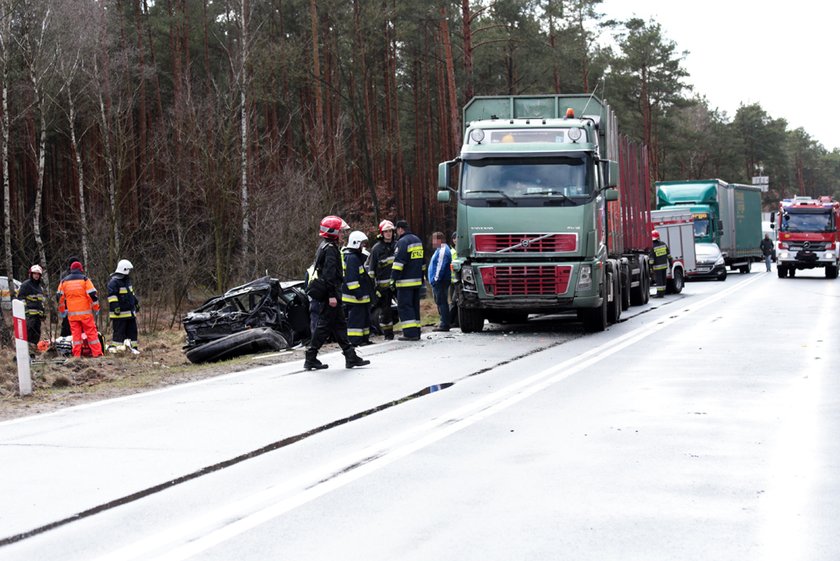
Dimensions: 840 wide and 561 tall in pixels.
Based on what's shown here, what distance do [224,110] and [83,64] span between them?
7560 millimetres

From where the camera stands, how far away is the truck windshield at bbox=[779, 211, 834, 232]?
41438 mm

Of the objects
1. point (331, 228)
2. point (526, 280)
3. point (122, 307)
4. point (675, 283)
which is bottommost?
point (675, 283)

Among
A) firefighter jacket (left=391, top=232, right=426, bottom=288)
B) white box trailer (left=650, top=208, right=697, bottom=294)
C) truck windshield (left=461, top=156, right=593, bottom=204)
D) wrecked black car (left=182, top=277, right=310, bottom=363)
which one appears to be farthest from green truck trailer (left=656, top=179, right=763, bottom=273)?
wrecked black car (left=182, top=277, right=310, bottom=363)

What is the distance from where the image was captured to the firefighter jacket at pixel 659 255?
3164 centimetres

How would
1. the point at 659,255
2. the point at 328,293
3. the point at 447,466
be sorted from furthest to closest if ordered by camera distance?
the point at 659,255 < the point at 328,293 < the point at 447,466

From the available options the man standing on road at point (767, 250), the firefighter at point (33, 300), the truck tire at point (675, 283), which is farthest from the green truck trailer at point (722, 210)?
the firefighter at point (33, 300)

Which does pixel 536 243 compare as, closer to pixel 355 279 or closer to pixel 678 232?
pixel 355 279

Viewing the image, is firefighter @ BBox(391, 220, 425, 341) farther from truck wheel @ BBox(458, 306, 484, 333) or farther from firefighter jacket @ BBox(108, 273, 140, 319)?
firefighter jacket @ BBox(108, 273, 140, 319)

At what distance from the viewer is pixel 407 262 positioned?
1797 centimetres

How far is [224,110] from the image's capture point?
123 feet

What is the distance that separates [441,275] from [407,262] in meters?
2.48

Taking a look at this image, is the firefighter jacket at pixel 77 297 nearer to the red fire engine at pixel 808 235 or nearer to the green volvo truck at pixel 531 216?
the green volvo truck at pixel 531 216

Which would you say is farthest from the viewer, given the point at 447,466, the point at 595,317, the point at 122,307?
the point at 122,307

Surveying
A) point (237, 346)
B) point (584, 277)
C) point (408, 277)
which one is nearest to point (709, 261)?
point (584, 277)
